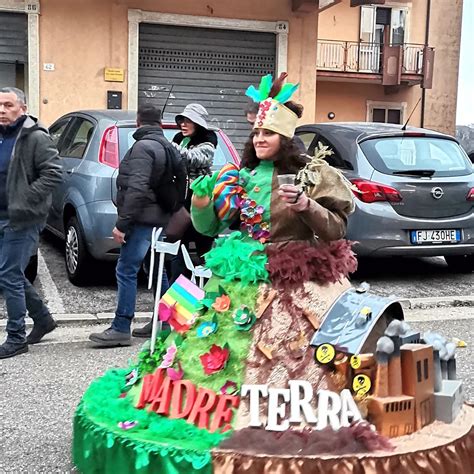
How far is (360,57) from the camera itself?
23672 mm

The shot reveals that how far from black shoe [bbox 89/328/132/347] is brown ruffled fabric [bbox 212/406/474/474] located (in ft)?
9.69

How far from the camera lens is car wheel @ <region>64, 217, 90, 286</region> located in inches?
280

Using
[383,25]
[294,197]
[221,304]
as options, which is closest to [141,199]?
[221,304]

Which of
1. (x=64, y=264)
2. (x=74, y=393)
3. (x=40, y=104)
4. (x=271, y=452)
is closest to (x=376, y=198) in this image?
(x=64, y=264)

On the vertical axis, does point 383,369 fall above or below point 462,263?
above

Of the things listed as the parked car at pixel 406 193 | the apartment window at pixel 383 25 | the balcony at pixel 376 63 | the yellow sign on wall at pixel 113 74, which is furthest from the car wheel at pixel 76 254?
the apartment window at pixel 383 25

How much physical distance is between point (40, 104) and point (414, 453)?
1258 centimetres

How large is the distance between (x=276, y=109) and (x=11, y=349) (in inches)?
119

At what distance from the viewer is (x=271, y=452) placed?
9.50 ft

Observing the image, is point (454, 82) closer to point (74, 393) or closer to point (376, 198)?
point (376, 198)

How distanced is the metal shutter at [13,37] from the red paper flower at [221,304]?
40.3 ft

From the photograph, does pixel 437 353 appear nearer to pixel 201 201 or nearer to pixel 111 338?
pixel 201 201

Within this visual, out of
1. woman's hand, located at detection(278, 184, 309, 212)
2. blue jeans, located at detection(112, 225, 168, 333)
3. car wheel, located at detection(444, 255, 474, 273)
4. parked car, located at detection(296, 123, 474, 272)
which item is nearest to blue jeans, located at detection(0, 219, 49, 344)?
blue jeans, located at detection(112, 225, 168, 333)

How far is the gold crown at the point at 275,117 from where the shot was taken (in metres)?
3.39
